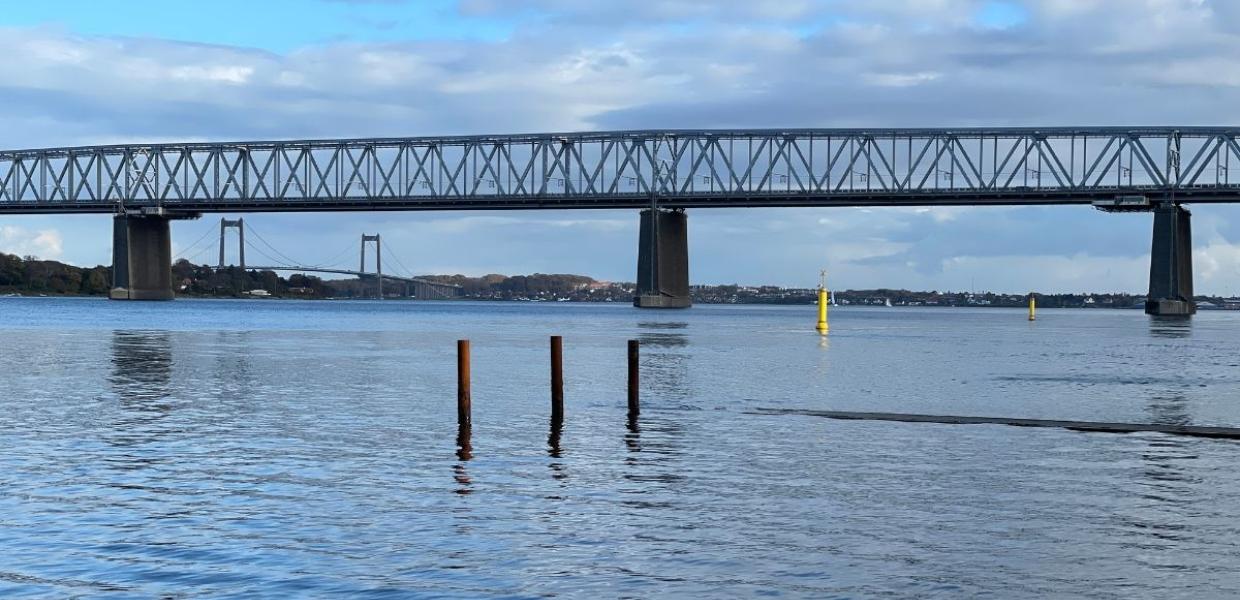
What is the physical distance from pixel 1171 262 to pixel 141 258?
363 ft

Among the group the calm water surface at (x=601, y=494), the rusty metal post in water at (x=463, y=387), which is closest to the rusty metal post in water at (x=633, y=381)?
the calm water surface at (x=601, y=494)

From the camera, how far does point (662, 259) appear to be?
473ft

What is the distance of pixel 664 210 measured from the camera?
14700 centimetres

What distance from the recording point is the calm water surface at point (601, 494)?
41.7ft

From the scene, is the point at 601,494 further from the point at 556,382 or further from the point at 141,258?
the point at 141,258

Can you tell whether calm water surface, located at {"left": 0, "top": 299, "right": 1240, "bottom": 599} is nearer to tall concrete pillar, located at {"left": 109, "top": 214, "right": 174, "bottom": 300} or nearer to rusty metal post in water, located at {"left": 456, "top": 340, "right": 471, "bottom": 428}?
rusty metal post in water, located at {"left": 456, "top": 340, "right": 471, "bottom": 428}

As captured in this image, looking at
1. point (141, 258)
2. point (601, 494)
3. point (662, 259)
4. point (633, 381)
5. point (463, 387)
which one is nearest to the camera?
point (601, 494)

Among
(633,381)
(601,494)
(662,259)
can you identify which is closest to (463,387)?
(633,381)

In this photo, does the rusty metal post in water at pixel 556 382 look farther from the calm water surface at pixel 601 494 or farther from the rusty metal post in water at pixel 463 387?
the rusty metal post in water at pixel 463 387

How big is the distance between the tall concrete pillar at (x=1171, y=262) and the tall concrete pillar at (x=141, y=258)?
348 ft

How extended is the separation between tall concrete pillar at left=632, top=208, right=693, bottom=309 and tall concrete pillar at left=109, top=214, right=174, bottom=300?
58407 mm

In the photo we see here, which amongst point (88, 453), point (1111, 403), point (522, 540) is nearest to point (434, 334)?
point (1111, 403)

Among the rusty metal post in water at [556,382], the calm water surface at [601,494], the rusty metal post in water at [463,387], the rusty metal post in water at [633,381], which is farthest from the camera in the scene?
the rusty metal post in water at [633,381]

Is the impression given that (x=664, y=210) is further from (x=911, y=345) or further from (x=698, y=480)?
(x=698, y=480)
